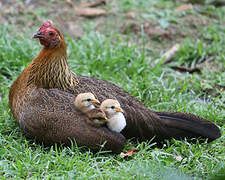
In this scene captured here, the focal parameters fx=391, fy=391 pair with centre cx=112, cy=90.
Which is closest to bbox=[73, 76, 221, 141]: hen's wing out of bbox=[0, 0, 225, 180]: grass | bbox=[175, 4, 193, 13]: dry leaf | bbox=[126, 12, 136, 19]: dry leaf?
bbox=[0, 0, 225, 180]: grass

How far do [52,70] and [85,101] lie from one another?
0.61m

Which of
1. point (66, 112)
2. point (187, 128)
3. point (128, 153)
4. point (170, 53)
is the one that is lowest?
point (128, 153)

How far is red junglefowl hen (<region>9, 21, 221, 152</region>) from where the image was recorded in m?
4.17

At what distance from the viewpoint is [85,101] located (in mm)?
4152

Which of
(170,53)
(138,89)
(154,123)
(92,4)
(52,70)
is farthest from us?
(92,4)

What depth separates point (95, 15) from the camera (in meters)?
7.79

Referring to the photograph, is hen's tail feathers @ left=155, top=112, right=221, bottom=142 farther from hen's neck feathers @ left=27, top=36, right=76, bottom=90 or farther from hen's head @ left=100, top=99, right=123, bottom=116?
hen's neck feathers @ left=27, top=36, right=76, bottom=90

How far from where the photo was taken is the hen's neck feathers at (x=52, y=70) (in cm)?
446

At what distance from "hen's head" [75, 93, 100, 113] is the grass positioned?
44 centimetres

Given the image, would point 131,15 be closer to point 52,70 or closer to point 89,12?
point 89,12

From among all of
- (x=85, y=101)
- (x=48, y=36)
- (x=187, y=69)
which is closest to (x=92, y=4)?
(x=187, y=69)

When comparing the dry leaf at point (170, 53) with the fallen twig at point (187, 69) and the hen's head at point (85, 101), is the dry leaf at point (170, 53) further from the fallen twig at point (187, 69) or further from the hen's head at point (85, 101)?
the hen's head at point (85, 101)

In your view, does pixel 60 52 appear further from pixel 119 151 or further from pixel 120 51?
pixel 120 51

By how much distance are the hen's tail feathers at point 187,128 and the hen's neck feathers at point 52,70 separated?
4.05ft
